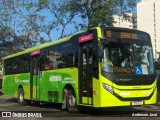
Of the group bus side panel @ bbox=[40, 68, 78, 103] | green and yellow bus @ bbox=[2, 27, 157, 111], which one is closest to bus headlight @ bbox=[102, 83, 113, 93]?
green and yellow bus @ bbox=[2, 27, 157, 111]

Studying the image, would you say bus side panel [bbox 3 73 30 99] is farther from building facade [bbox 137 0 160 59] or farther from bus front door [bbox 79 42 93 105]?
building facade [bbox 137 0 160 59]

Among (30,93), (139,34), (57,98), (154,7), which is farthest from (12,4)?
(154,7)

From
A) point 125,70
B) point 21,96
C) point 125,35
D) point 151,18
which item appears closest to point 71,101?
point 125,70

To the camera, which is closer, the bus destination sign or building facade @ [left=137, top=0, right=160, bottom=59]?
the bus destination sign

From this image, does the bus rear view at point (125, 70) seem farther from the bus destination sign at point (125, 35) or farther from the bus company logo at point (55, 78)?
the bus company logo at point (55, 78)

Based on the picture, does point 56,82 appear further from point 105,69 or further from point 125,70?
point 125,70

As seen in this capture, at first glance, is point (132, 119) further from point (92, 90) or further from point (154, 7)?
point (154, 7)

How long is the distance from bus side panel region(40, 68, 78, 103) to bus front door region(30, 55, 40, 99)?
726 mm

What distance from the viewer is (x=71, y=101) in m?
15.3

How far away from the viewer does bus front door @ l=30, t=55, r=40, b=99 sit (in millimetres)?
19297

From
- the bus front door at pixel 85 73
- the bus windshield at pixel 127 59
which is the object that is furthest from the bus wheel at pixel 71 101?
the bus windshield at pixel 127 59

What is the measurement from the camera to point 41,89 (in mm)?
18703

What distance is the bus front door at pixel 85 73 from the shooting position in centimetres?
1378

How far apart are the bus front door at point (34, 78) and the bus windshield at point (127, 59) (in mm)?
6757
